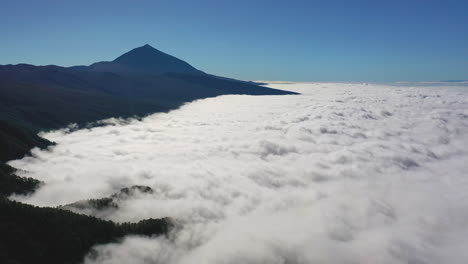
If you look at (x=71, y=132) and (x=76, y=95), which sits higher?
(x=76, y=95)

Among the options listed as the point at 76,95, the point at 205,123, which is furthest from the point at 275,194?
the point at 76,95

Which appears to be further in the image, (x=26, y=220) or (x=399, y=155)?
(x=399, y=155)

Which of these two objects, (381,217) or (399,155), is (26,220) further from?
(399,155)

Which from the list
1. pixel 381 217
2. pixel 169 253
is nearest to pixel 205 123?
pixel 381 217

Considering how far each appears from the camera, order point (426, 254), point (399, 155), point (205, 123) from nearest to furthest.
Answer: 1. point (426, 254)
2. point (399, 155)
3. point (205, 123)

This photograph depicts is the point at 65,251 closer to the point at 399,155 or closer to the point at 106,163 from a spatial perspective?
the point at 106,163

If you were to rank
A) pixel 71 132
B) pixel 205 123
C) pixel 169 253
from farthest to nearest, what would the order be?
pixel 205 123, pixel 71 132, pixel 169 253

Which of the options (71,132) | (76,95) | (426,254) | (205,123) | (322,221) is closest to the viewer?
(426,254)

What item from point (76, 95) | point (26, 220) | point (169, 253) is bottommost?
point (169, 253)

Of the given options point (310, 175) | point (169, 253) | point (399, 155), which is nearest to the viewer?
point (169, 253)
